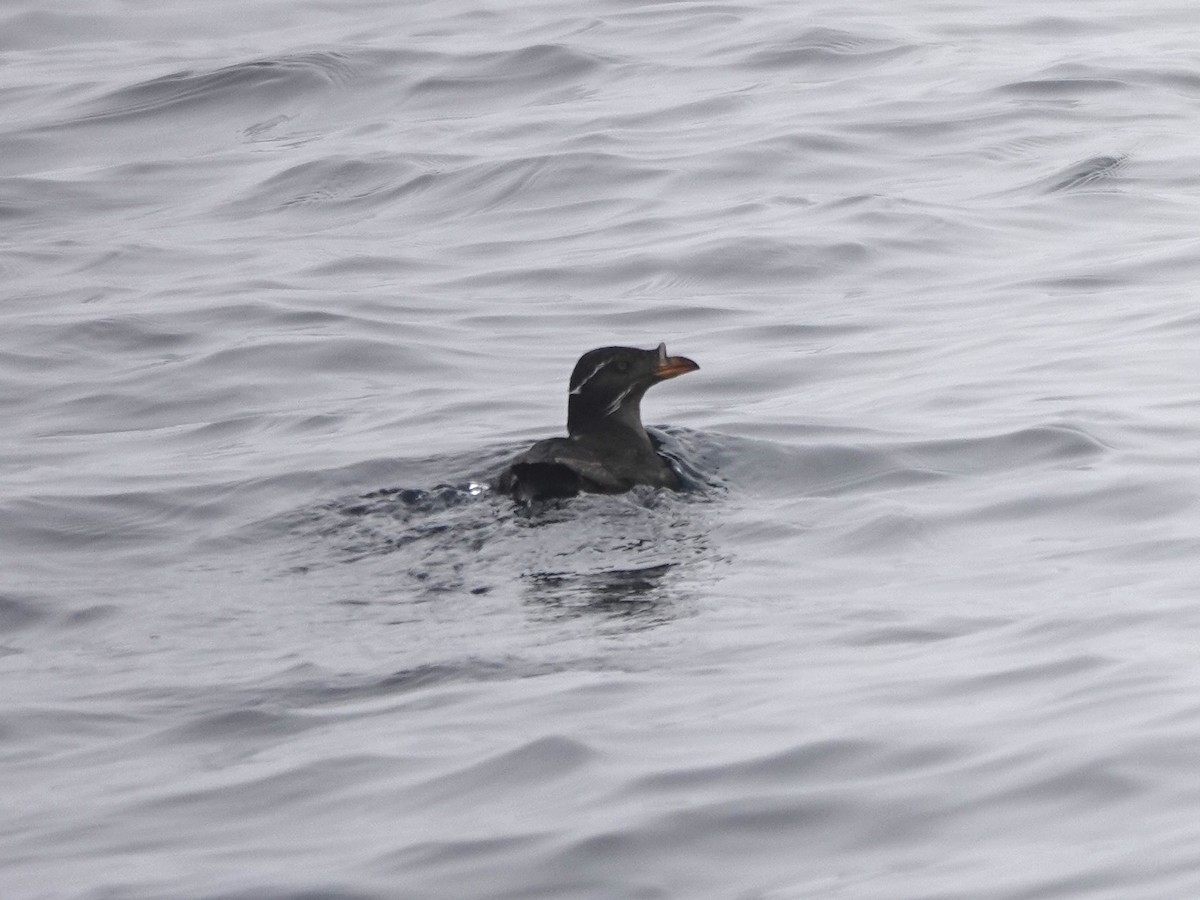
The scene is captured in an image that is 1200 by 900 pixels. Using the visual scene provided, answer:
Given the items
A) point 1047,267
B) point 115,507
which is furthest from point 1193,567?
point 1047,267

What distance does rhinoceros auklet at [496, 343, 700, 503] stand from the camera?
8562mm

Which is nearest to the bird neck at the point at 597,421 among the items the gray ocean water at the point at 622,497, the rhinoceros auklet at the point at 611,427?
the rhinoceros auklet at the point at 611,427

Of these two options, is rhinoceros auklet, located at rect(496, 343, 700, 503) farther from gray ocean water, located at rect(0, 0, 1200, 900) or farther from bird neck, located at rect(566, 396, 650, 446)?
gray ocean water, located at rect(0, 0, 1200, 900)

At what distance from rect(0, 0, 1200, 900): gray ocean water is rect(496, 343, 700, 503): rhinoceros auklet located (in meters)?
0.19

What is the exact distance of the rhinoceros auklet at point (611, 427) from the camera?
856 cm

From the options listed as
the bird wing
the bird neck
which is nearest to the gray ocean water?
the bird wing

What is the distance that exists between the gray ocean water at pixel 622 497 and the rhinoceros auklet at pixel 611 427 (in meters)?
0.19

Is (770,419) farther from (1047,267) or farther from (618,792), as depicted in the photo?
(618,792)

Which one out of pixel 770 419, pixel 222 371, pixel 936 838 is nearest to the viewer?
pixel 936 838

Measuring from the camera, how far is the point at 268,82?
735 inches

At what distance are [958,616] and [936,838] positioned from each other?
189cm

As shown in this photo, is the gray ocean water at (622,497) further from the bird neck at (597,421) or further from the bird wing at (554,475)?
the bird neck at (597,421)

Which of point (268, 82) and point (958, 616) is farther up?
point (268, 82)

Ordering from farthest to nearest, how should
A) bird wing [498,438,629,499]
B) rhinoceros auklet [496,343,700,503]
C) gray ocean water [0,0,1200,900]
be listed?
rhinoceros auklet [496,343,700,503] < bird wing [498,438,629,499] < gray ocean water [0,0,1200,900]
